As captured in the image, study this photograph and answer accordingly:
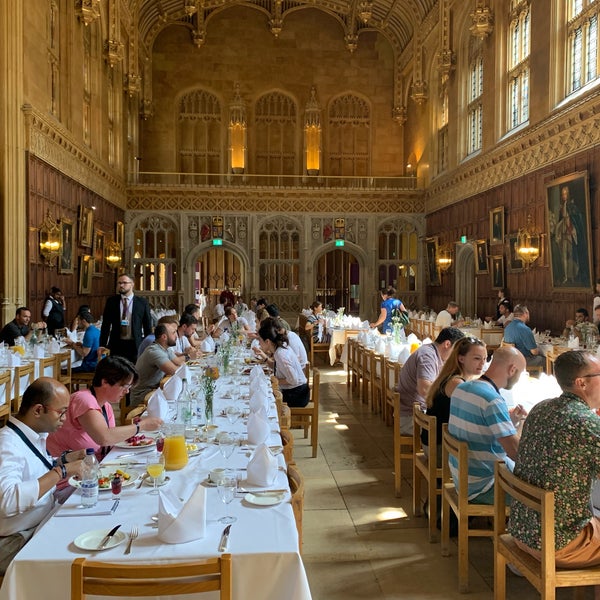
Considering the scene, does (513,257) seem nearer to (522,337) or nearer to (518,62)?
(522,337)

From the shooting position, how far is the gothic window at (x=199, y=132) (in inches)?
782

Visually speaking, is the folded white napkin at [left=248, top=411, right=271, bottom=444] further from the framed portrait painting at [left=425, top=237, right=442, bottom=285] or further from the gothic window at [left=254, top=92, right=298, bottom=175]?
the gothic window at [left=254, top=92, right=298, bottom=175]

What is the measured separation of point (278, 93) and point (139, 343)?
15.5 meters

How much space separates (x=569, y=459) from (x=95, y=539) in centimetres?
187

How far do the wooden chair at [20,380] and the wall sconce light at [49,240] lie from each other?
469 centimetres

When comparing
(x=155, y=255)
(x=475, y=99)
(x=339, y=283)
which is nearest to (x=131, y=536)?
(x=475, y=99)

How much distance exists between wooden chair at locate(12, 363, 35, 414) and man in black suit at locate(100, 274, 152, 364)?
0.80 meters

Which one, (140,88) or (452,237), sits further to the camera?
(140,88)

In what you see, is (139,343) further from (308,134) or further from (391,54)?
(391,54)

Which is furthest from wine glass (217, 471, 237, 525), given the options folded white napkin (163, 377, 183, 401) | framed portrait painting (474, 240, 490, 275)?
framed portrait painting (474, 240, 490, 275)

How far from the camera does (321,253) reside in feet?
61.3

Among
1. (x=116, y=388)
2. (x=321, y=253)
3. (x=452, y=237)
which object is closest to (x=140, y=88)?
(x=321, y=253)

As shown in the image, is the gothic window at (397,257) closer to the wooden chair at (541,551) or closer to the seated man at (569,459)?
the wooden chair at (541,551)

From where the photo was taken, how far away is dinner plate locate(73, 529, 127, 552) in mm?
2051
